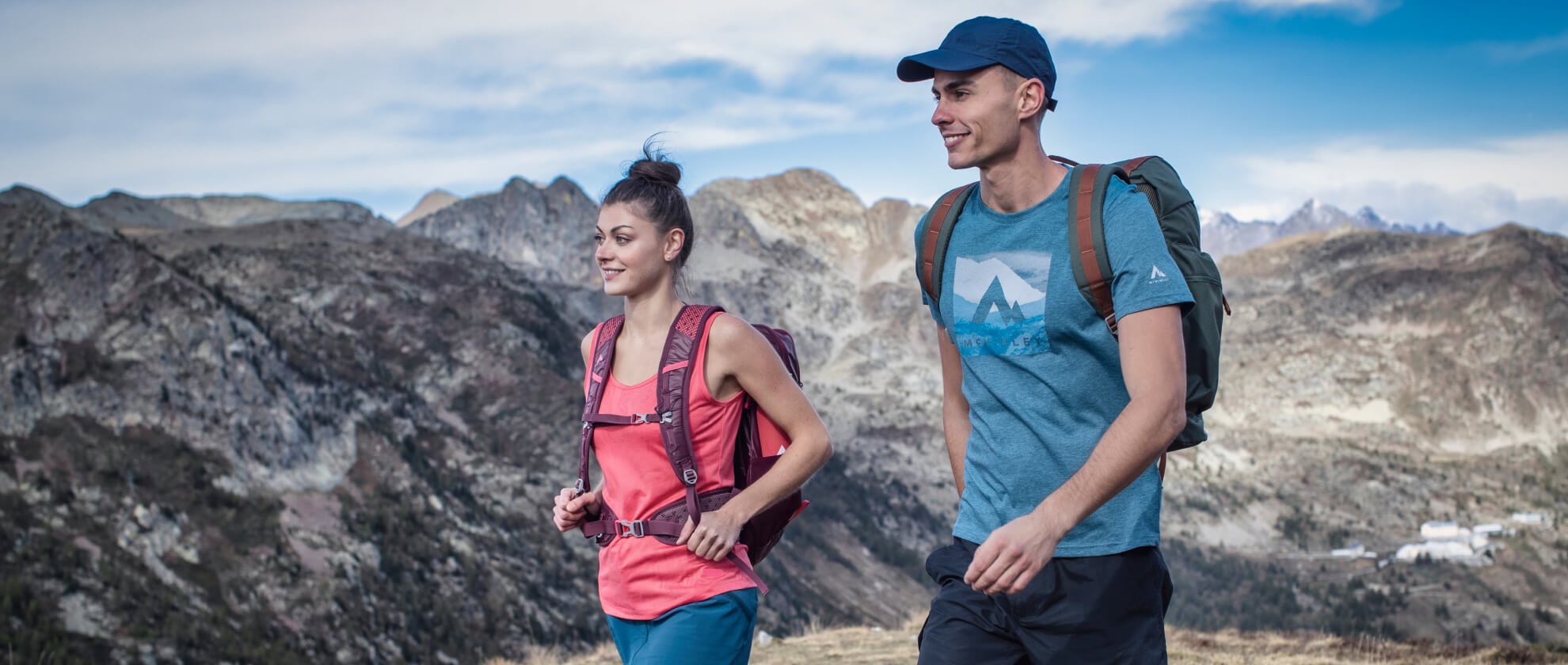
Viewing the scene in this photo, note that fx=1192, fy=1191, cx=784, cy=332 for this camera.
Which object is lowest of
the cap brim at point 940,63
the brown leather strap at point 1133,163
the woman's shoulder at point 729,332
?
the woman's shoulder at point 729,332

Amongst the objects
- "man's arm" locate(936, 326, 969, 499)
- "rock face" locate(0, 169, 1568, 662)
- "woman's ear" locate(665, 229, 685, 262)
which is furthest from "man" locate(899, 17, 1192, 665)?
"rock face" locate(0, 169, 1568, 662)

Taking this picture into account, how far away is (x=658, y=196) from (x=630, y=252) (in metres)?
0.22

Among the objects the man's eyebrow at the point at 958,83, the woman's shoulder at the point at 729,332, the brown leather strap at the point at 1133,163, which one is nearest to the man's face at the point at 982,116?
the man's eyebrow at the point at 958,83

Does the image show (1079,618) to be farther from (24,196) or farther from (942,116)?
(24,196)

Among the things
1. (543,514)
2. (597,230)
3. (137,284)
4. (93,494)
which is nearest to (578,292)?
(543,514)

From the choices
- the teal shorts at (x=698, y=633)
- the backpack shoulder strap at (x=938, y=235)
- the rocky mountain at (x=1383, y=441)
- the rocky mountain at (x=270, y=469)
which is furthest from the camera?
the rocky mountain at (x=1383, y=441)

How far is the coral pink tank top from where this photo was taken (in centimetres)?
355

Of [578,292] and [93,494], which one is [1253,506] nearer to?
[578,292]

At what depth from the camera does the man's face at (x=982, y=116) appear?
308 cm

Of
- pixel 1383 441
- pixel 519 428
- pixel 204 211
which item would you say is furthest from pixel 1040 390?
pixel 204 211

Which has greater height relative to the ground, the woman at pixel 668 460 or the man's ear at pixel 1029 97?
the man's ear at pixel 1029 97

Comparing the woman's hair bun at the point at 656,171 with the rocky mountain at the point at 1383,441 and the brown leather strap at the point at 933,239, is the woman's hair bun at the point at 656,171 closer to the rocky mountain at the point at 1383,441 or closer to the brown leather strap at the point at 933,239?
the brown leather strap at the point at 933,239

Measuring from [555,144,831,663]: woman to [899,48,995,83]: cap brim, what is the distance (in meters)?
0.98

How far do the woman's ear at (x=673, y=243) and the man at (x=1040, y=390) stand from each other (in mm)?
1037
